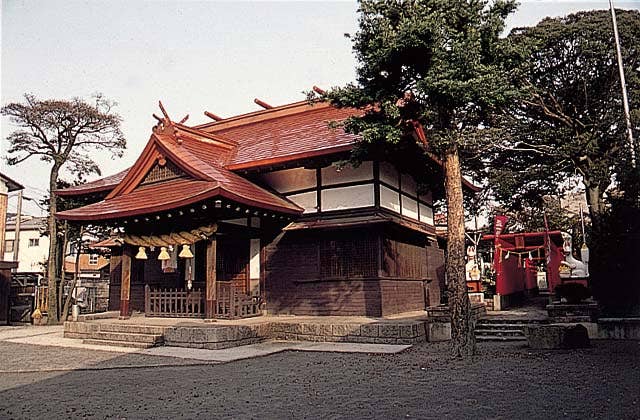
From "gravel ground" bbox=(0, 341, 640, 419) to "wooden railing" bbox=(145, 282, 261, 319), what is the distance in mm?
2983

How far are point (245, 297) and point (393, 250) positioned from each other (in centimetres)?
403

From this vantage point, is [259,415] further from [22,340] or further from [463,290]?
[22,340]

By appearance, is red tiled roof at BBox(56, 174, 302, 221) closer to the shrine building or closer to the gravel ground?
the shrine building

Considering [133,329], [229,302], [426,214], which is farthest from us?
[426,214]

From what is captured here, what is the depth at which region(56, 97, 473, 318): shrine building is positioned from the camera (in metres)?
12.7

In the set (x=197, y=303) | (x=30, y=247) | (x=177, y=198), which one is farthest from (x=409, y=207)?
(x=30, y=247)

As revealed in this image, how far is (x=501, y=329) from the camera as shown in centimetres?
1197

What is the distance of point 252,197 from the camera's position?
41.1 feet

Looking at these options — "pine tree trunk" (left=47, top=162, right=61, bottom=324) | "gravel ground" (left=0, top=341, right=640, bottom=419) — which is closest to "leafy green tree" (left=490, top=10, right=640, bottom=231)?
"gravel ground" (left=0, top=341, right=640, bottom=419)

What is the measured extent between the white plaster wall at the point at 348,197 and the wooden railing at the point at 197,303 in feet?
10.3

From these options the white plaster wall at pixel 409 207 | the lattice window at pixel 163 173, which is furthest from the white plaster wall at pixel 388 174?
the lattice window at pixel 163 173

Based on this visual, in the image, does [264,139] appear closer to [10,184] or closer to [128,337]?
[128,337]

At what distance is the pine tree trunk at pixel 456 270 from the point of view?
348 inches

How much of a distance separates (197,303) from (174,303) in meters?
0.74
